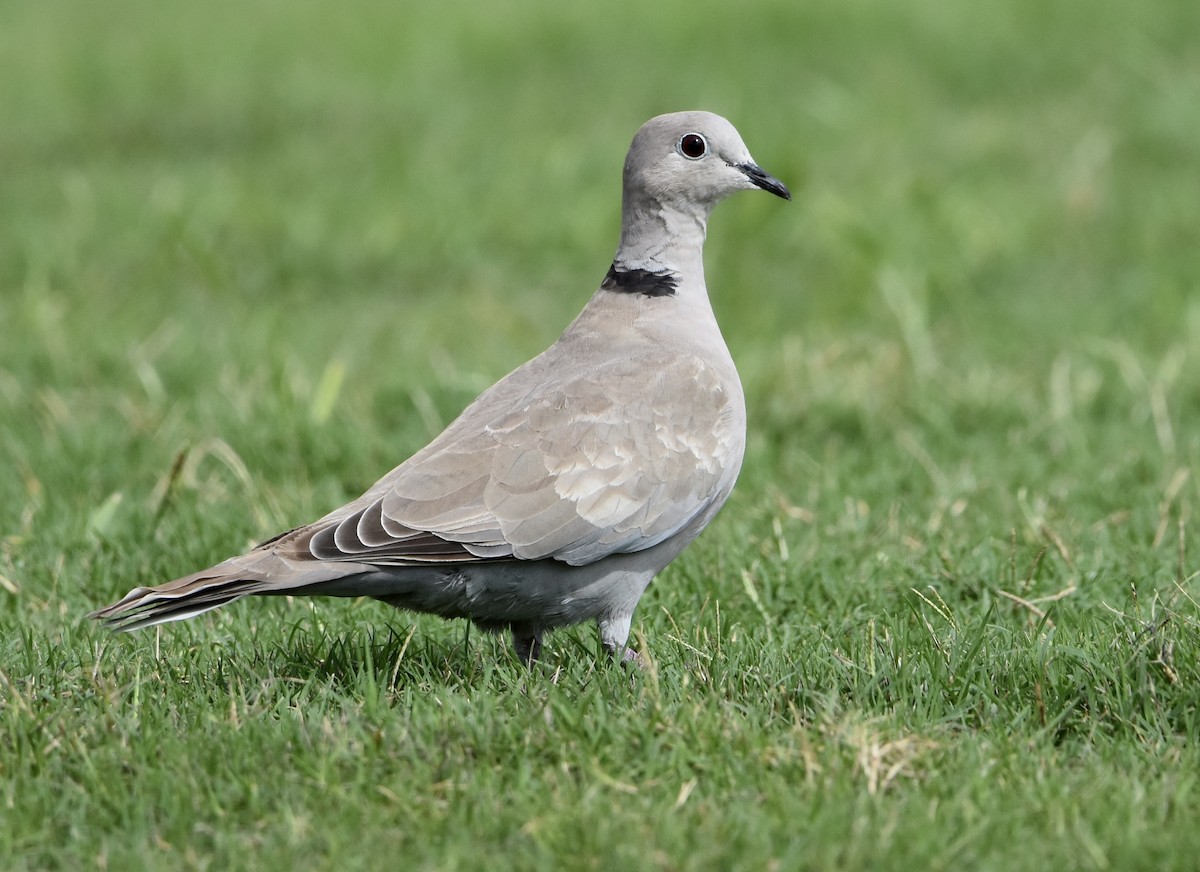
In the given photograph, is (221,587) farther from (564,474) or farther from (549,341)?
(549,341)

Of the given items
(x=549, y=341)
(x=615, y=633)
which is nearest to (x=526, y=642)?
(x=615, y=633)

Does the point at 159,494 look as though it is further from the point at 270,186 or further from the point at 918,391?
the point at 270,186

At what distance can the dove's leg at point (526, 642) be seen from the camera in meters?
4.34

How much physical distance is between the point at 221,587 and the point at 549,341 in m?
4.82

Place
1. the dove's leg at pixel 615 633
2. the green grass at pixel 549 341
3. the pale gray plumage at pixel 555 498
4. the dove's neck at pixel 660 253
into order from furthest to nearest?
the dove's neck at pixel 660 253 < the dove's leg at pixel 615 633 < the pale gray plumage at pixel 555 498 < the green grass at pixel 549 341

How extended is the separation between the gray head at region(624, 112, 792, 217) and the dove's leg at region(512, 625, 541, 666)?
1382mm

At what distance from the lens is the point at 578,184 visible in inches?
419

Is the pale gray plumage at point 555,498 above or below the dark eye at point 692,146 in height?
below

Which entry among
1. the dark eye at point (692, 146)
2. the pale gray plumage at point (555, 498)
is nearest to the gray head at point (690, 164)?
the dark eye at point (692, 146)

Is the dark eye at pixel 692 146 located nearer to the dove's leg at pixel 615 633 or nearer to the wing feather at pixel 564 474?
the wing feather at pixel 564 474

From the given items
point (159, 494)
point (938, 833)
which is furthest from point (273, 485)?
point (938, 833)

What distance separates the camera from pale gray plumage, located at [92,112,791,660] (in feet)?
12.7

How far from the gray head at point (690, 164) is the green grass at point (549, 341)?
44.1 inches

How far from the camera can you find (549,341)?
8.45 meters
